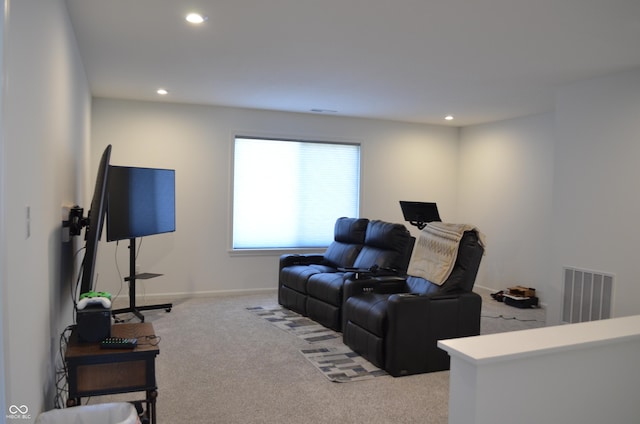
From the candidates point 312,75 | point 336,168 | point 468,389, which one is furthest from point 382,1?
point 336,168

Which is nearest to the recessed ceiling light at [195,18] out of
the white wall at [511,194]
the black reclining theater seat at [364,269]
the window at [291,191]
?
the black reclining theater seat at [364,269]

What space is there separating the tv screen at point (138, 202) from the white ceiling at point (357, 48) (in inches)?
37.4

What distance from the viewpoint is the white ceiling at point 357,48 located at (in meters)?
2.84

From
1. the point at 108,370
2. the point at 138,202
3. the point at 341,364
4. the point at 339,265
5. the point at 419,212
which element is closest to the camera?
the point at 108,370

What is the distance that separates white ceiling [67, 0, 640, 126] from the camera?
2844mm

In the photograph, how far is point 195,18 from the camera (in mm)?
3018

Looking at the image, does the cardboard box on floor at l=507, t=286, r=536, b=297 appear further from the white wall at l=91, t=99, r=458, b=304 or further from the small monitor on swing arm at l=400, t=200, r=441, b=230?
the white wall at l=91, t=99, r=458, b=304

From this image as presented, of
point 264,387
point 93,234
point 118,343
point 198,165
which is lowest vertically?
point 264,387

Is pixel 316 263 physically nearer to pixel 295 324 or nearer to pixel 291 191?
pixel 295 324

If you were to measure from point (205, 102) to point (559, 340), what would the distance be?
4977mm

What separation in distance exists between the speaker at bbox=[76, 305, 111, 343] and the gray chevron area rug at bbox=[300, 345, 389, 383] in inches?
69.3

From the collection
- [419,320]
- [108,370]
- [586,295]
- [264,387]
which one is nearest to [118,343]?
[108,370]

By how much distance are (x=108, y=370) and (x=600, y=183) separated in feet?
13.9

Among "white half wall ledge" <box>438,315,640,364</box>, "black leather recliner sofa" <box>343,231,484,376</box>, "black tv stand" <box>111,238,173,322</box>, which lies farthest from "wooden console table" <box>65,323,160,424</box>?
"black tv stand" <box>111,238,173,322</box>
